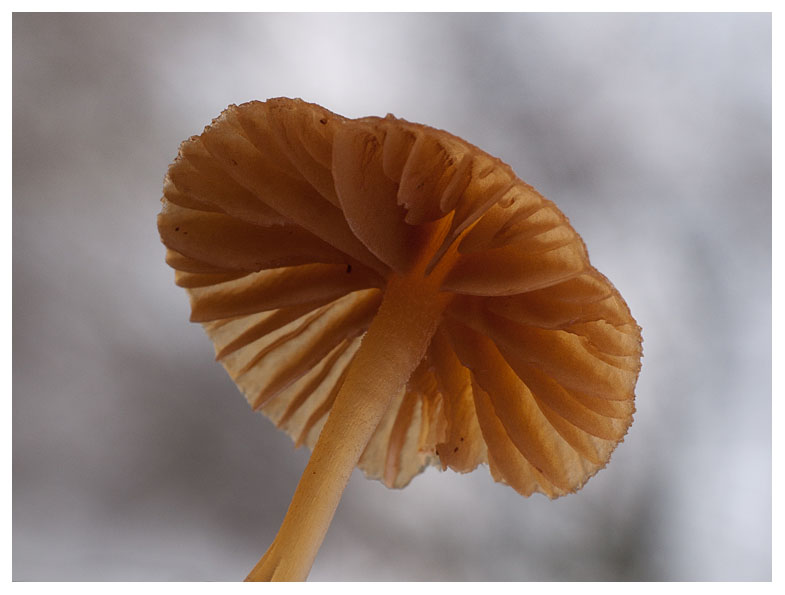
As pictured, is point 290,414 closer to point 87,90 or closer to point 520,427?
point 520,427

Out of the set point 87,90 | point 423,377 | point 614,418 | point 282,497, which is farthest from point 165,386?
point 614,418
